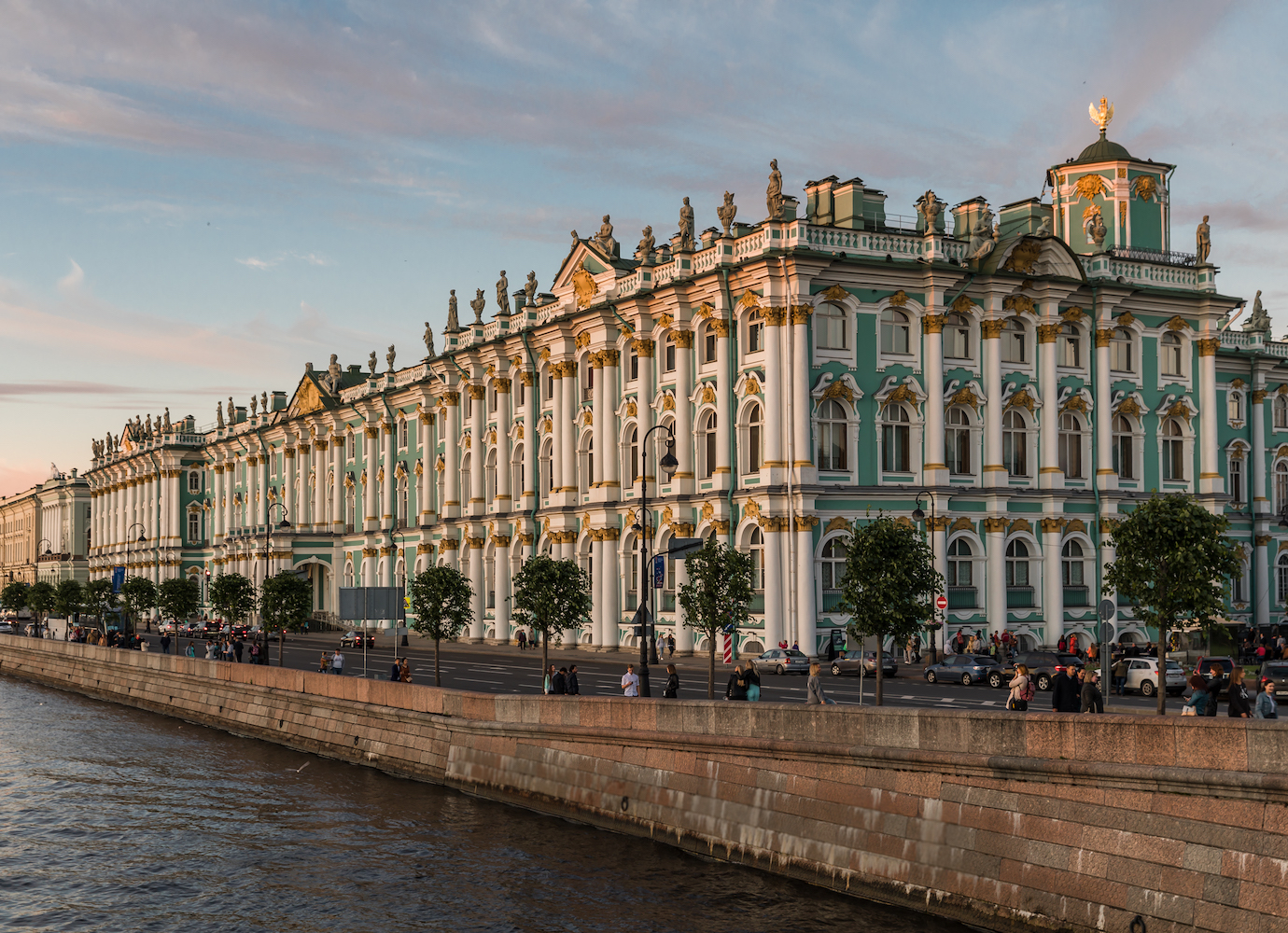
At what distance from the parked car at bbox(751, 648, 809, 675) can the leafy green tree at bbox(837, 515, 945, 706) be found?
19.2 m

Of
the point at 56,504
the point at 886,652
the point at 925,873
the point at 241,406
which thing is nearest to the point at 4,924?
the point at 925,873

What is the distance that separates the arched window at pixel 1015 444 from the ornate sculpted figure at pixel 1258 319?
2284 centimetres

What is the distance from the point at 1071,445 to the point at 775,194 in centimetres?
1894

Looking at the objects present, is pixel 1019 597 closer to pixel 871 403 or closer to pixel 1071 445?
pixel 1071 445

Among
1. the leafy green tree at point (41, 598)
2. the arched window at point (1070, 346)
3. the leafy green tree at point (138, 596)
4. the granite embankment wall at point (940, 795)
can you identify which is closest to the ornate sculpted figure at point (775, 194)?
the arched window at point (1070, 346)

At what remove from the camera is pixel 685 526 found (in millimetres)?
63000

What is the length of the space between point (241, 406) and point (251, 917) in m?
121

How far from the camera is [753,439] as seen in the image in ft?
201

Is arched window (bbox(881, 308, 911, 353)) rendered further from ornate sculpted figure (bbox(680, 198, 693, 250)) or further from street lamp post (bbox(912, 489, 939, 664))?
ornate sculpted figure (bbox(680, 198, 693, 250))

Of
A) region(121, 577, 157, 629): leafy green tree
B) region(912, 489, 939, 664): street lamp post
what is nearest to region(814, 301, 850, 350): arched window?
region(912, 489, 939, 664): street lamp post

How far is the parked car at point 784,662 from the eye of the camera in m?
54.5

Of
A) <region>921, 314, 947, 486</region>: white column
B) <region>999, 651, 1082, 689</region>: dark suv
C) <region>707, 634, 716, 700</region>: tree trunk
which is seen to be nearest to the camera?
<region>707, 634, 716, 700</region>: tree trunk

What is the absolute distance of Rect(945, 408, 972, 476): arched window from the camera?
62.7 m

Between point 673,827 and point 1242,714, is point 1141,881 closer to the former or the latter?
point 1242,714
